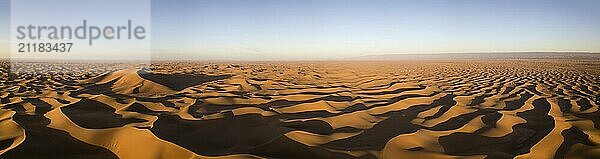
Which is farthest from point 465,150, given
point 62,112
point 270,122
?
point 62,112

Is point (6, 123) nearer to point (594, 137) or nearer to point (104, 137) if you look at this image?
point (104, 137)

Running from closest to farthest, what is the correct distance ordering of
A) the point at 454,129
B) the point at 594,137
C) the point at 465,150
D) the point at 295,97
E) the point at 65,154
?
the point at 65,154, the point at 465,150, the point at 594,137, the point at 454,129, the point at 295,97

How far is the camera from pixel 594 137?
3.15 m

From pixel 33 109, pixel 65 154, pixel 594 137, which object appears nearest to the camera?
pixel 65 154

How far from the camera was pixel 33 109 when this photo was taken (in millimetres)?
4207

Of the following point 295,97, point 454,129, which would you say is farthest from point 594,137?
point 295,97

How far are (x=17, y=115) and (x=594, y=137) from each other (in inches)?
211

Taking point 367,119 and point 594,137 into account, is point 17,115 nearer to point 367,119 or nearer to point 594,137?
point 367,119

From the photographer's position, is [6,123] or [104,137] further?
[6,123]

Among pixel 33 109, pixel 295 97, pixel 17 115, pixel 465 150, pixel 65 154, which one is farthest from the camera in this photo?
pixel 295 97

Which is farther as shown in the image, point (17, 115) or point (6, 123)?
point (17, 115)

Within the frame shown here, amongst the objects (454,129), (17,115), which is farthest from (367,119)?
(17,115)

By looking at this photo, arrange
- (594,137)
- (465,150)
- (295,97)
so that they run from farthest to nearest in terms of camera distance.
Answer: (295,97) → (594,137) → (465,150)

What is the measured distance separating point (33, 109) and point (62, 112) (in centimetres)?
69
